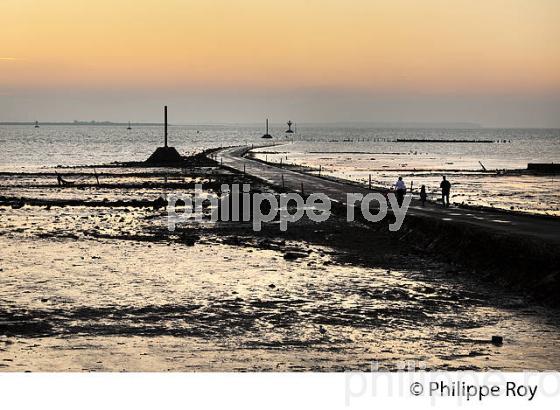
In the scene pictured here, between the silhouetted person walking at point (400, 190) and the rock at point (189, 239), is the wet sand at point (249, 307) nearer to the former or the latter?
the rock at point (189, 239)

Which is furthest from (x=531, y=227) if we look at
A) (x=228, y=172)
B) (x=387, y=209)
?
(x=228, y=172)

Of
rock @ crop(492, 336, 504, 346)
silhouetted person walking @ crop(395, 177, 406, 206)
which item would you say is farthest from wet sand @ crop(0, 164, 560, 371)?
silhouetted person walking @ crop(395, 177, 406, 206)

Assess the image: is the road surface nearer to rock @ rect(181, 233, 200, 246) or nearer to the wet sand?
the wet sand

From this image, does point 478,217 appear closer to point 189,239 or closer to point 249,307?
point 189,239

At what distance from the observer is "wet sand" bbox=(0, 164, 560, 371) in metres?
14.6

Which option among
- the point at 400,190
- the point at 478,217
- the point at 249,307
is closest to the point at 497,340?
the point at 249,307

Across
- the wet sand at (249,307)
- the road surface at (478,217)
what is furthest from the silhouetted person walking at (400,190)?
the wet sand at (249,307)

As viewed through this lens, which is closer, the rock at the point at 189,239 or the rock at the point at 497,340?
the rock at the point at 497,340

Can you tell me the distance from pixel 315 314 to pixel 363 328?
1.59 m

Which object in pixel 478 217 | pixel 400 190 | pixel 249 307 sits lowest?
pixel 249 307

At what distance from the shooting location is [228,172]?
70.1 meters

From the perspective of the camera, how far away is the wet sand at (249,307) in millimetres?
14641

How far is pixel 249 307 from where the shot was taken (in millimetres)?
18891
